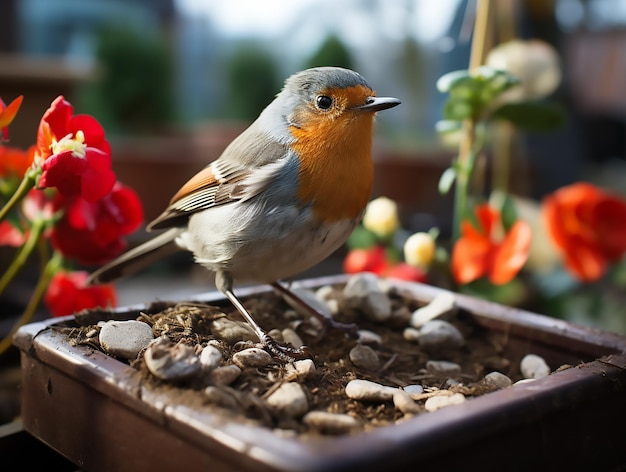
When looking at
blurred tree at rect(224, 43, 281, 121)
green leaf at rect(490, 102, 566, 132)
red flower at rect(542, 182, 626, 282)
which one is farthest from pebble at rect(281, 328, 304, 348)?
blurred tree at rect(224, 43, 281, 121)

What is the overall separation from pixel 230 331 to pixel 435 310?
0.49 meters

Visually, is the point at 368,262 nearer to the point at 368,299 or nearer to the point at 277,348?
the point at 368,299

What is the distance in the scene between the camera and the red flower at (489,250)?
1622 millimetres

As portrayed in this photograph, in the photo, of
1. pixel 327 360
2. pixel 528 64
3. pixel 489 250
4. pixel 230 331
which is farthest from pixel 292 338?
pixel 528 64

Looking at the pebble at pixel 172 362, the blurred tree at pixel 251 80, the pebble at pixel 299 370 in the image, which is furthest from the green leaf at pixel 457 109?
the blurred tree at pixel 251 80

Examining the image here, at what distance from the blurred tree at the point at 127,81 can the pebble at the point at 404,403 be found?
17.8ft

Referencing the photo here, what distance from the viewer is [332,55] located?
4523 mm

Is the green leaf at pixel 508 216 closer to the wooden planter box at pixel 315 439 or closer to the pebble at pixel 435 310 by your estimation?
the pebble at pixel 435 310

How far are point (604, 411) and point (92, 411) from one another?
0.71 m

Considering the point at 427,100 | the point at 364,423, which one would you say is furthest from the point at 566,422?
the point at 427,100

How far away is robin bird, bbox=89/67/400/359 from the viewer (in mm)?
1236

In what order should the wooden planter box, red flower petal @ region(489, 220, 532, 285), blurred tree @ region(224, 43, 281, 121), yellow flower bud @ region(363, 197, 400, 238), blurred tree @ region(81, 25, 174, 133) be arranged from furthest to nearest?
blurred tree @ region(224, 43, 281, 121)
blurred tree @ region(81, 25, 174, 133)
yellow flower bud @ region(363, 197, 400, 238)
red flower petal @ region(489, 220, 532, 285)
the wooden planter box

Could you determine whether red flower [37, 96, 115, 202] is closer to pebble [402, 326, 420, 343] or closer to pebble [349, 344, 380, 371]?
pebble [349, 344, 380, 371]

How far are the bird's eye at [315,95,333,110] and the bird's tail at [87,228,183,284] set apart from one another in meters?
0.43
